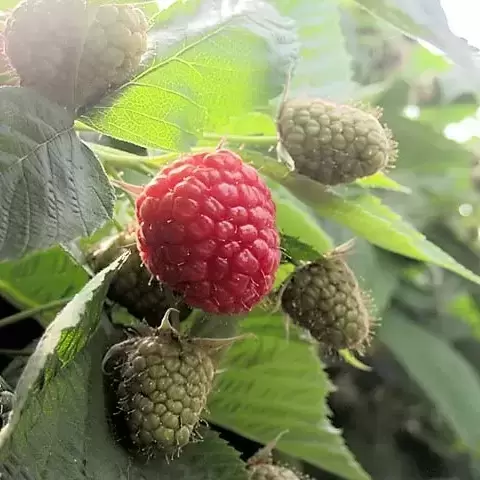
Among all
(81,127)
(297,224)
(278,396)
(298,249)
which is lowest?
(278,396)

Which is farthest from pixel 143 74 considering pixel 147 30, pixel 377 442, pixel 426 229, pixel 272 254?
pixel 426 229

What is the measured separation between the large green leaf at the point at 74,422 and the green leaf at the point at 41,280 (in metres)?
0.14

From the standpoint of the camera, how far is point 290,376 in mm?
836

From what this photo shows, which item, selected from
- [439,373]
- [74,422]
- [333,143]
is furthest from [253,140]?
[439,373]

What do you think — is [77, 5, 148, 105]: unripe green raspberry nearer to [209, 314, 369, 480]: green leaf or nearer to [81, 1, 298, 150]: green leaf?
[81, 1, 298, 150]: green leaf

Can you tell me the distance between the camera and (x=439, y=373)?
141 centimetres

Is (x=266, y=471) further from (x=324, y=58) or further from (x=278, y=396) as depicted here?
(x=324, y=58)

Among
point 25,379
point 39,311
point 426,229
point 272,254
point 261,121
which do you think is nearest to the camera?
point 25,379

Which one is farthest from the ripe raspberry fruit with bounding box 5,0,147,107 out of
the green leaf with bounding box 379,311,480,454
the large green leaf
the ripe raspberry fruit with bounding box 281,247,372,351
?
the green leaf with bounding box 379,311,480,454

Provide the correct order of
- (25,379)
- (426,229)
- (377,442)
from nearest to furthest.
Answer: (25,379), (377,442), (426,229)

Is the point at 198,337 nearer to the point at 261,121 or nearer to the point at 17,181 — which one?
the point at 17,181

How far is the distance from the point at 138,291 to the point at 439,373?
880 mm

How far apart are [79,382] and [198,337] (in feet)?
0.29

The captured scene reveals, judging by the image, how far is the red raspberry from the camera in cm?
54
